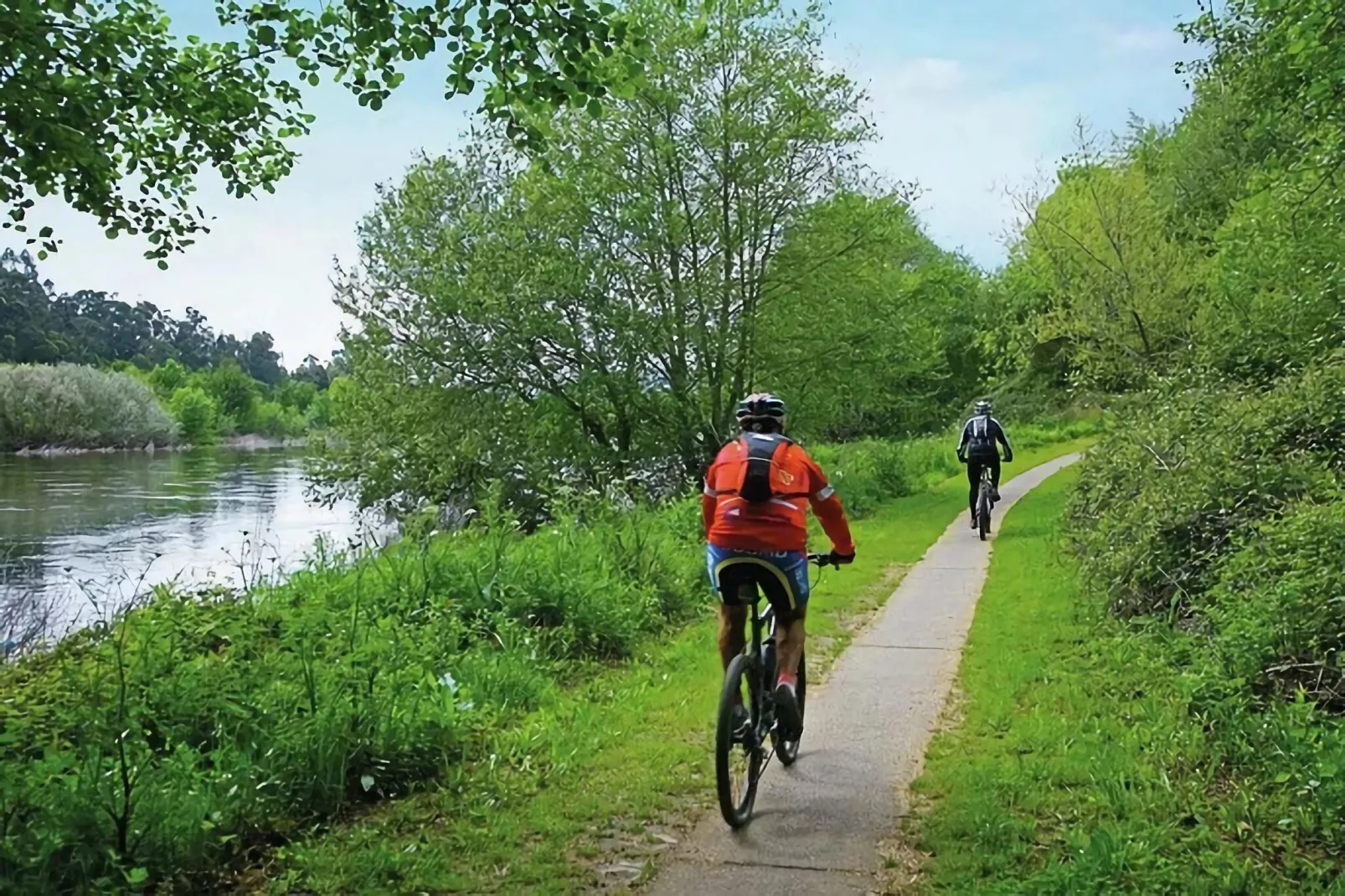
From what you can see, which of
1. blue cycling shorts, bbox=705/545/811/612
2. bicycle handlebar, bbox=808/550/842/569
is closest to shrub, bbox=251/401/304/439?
bicycle handlebar, bbox=808/550/842/569

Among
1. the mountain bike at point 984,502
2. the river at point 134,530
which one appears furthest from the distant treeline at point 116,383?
the mountain bike at point 984,502

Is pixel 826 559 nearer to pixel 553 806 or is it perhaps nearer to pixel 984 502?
pixel 553 806

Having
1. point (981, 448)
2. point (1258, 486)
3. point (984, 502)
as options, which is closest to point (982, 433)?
point (981, 448)

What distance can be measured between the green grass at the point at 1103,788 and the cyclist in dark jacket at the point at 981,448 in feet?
22.8

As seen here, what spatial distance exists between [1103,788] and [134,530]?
890 inches

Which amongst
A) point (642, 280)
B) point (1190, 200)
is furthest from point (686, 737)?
point (1190, 200)

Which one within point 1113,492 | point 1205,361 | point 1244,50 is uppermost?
point 1244,50

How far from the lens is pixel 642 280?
2114 centimetres

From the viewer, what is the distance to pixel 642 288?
21.2 meters

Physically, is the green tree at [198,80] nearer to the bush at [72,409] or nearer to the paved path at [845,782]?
the paved path at [845,782]

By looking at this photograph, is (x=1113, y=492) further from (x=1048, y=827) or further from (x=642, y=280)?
(x=642, y=280)

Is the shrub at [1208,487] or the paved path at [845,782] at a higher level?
the shrub at [1208,487]

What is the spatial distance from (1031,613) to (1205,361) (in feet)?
17.9

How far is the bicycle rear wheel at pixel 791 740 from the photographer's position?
5.24 metres
